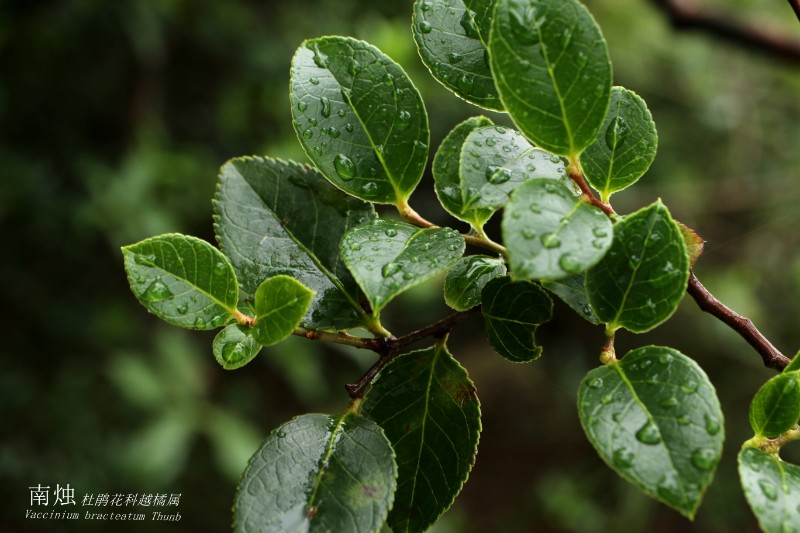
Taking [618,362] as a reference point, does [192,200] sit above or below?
below

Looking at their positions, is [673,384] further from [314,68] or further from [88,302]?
[88,302]

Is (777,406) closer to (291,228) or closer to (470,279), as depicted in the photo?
(470,279)

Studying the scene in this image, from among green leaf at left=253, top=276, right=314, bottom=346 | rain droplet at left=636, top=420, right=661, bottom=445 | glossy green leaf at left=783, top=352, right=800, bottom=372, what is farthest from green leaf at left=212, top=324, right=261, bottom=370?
glossy green leaf at left=783, top=352, right=800, bottom=372

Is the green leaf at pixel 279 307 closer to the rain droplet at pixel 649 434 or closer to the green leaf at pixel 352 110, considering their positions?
the green leaf at pixel 352 110

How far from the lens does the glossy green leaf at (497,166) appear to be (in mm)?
403

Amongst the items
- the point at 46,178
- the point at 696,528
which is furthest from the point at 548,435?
the point at 46,178

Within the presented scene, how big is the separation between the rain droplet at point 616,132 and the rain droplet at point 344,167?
6.7 inches

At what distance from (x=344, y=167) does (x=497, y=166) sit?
116mm

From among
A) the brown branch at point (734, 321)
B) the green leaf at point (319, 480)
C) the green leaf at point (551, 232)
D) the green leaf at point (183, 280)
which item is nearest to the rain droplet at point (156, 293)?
the green leaf at point (183, 280)

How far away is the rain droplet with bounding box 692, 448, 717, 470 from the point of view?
0.35 m

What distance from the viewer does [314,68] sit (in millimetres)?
479

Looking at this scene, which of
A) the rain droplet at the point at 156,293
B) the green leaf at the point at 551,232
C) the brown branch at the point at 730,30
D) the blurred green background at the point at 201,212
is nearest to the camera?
the green leaf at the point at 551,232

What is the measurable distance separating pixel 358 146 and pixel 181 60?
187 cm

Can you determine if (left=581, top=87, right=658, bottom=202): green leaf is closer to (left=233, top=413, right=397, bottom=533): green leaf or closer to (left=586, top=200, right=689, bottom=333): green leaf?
(left=586, top=200, right=689, bottom=333): green leaf
